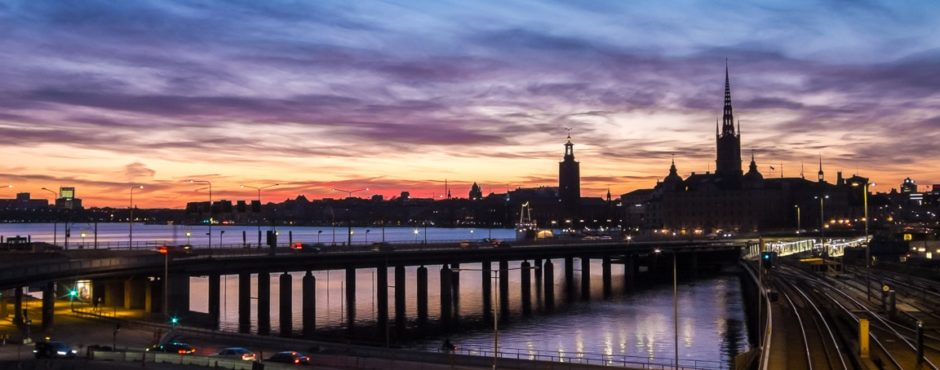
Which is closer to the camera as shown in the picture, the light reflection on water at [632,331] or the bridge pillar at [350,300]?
the light reflection on water at [632,331]

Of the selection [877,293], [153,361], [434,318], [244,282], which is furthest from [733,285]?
[153,361]

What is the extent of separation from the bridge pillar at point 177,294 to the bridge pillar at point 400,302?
2127 centimetres

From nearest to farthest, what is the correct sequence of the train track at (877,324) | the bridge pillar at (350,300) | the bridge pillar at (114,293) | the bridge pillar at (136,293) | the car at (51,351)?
the train track at (877,324), the car at (51,351), the bridge pillar at (136,293), the bridge pillar at (114,293), the bridge pillar at (350,300)

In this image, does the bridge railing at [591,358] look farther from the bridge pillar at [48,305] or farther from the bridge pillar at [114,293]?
the bridge pillar at [114,293]

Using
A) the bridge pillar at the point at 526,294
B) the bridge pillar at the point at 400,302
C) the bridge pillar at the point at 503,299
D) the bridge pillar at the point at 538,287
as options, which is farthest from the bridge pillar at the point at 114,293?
the bridge pillar at the point at 538,287

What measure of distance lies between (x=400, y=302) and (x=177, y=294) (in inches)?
1319

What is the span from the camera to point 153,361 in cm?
5278

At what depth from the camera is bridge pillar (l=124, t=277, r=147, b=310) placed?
290 feet

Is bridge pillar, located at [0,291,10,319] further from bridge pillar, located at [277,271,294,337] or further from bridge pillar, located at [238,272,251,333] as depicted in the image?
bridge pillar, located at [277,271,294,337]

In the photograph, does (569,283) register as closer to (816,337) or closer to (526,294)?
(526,294)

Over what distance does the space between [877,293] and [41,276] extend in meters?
82.4

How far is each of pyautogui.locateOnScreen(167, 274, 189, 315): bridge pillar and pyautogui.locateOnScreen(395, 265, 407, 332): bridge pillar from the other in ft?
69.8

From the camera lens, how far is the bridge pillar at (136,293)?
8825 centimetres

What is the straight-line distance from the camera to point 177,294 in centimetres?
8819
